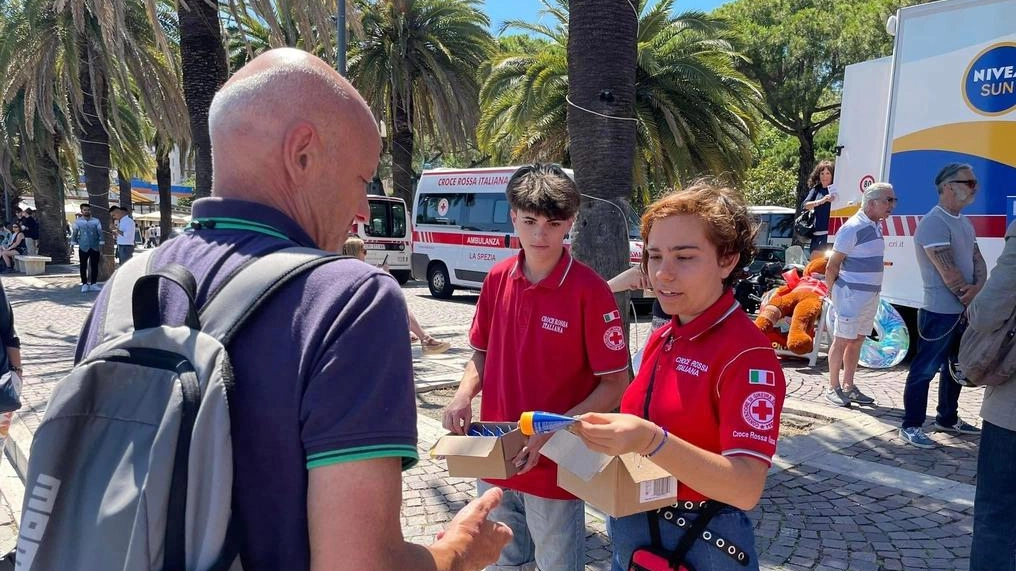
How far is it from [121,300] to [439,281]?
48.5 ft

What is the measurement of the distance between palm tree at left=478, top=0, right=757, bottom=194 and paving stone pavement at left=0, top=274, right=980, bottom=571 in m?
9.11

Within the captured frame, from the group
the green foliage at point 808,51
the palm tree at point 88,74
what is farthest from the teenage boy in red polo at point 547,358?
the green foliage at point 808,51

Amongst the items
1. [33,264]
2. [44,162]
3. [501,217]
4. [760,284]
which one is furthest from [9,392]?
[44,162]

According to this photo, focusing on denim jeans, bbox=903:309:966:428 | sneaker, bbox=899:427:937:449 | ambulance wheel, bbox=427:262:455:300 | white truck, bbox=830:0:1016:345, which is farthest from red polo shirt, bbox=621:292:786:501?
ambulance wheel, bbox=427:262:455:300

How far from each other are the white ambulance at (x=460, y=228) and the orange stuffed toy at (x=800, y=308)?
6326mm

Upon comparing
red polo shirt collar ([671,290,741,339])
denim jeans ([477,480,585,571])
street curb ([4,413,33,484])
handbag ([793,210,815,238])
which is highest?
handbag ([793,210,815,238])

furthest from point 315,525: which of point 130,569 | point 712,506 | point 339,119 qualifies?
point 712,506

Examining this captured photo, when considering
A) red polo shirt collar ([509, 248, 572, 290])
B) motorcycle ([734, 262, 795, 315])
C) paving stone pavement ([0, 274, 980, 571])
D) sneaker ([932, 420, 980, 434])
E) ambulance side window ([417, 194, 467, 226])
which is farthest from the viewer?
ambulance side window ([417, 194, 467, 226])

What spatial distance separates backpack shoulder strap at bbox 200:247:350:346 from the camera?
960 millimetres

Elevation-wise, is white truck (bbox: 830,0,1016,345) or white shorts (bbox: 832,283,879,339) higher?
white truck (bbox: 830,0,1016,345)

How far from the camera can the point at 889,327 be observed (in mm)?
7324

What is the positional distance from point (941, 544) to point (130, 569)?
155 inches

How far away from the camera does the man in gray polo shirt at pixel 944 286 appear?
472 cm

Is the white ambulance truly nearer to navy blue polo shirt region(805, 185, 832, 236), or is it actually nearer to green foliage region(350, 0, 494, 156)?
green foliage region(350, 0, 494, 156)
